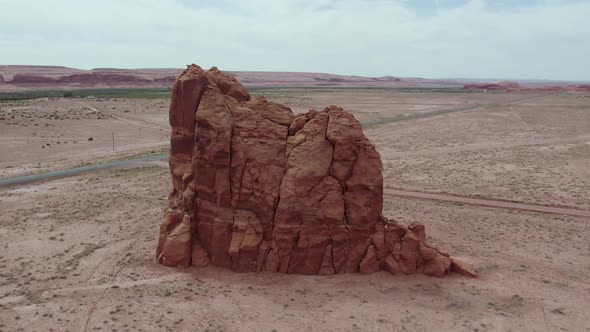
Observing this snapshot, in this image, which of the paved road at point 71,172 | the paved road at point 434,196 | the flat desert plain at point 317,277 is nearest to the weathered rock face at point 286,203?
the flat desert plain at point 317,277

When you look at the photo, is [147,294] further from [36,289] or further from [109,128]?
[109,128]

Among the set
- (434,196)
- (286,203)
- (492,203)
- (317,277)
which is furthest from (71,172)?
(492,203)


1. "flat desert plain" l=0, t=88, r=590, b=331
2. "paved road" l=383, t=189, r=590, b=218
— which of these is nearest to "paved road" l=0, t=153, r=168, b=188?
"flat desert plain" l=0, t=88, r=590, b=331

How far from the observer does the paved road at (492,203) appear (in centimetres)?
2803

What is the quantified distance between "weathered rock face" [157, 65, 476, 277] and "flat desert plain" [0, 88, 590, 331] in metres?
0.75

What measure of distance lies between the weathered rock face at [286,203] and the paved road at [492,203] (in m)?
12.1

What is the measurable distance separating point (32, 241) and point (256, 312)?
12.5m

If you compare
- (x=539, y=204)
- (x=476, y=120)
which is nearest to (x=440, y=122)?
(x=476, y=120)

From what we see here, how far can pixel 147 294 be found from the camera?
16562 mm

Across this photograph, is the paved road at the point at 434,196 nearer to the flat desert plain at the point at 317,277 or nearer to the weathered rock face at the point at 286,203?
the flat desert plain at the point at 317,277

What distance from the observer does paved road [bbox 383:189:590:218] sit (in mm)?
28031

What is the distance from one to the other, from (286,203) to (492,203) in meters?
17.1

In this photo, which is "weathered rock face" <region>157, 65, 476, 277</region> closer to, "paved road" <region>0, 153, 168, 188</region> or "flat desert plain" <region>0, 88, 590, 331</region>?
"flat desert plain" <region>0, 88, 590, 331</region>

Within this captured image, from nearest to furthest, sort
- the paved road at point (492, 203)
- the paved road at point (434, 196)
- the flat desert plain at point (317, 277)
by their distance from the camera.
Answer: the flat desert plain at point (317, 277), the paved road at point (492, 203), the paved road at point (434, 196)
